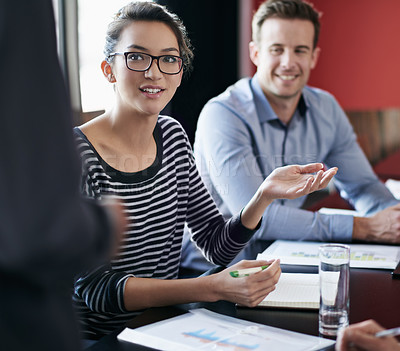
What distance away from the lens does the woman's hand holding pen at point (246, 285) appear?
114 centimetres

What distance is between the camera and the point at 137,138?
150 cm

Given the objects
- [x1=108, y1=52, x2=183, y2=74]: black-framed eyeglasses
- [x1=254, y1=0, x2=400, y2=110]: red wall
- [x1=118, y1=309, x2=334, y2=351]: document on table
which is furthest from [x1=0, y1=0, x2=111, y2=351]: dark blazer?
[x1=254, y1=0, x2=400, y2=110]: red wall

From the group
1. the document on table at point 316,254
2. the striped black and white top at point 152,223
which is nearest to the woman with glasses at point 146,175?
the striped black and white top at point 152,223

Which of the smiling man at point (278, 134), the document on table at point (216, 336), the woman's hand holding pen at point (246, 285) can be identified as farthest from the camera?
the smiling man at point (278, 134)

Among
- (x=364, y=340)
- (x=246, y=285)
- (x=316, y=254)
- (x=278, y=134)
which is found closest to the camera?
(x=364, y=340)

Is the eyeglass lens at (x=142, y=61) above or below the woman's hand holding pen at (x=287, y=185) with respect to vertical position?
above

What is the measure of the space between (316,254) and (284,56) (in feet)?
3.12

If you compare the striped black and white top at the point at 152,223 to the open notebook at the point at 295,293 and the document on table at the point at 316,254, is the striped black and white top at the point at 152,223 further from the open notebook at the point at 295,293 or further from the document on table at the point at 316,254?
the open notebook at the point at 295,293

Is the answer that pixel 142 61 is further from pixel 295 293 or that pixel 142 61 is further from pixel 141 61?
pixel 295 293

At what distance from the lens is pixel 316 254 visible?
157 centimetres

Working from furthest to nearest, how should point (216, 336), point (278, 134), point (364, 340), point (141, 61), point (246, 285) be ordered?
point (278, 134) → point (141, 61) → point (246, 285) → point (216, 336) → point (364, 340)

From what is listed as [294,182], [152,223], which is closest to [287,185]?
[294,182]

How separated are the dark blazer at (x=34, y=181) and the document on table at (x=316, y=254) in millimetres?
974

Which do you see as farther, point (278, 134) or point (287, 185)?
point (278, 134)
